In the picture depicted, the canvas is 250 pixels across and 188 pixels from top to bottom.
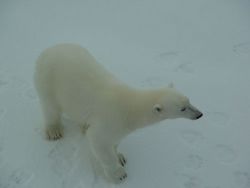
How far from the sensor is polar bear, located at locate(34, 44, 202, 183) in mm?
2568

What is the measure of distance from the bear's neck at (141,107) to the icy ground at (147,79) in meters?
0.58

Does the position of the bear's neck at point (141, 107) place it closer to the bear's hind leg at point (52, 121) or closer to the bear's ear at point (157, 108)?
the bear's ear at point (157, 108)

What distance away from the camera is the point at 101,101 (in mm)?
2670

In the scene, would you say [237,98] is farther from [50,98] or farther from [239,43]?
[50,98]

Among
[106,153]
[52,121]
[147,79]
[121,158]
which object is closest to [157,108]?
[106,153]

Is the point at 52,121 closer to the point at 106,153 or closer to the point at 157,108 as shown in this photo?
the point at 106,153

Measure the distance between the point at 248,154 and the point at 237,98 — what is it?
668 millimetres

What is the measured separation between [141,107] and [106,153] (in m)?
0.43

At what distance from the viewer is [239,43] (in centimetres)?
436

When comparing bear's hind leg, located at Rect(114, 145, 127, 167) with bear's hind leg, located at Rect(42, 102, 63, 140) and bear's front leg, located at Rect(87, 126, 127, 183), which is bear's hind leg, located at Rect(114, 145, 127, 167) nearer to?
bear's front leg, located at Rect(87, 126, 127, 183)

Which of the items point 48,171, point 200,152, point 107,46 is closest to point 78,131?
point 48,171

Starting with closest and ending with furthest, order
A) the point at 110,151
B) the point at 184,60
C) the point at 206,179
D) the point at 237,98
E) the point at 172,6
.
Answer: the point at 110,151 → the point at 206,179 → the point at 237,98 → the point at 184,60 → the point at 172,6

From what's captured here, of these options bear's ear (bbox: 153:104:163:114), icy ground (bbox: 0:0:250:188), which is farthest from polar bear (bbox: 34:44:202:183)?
icy ground (bbox: 0:0:250:188)

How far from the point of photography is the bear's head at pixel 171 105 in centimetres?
252
